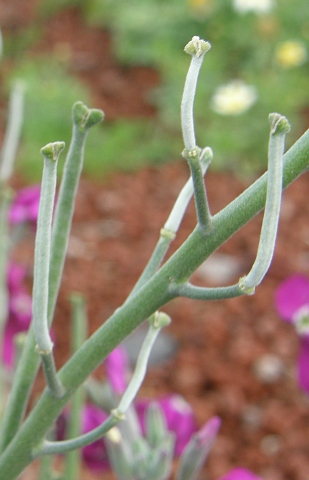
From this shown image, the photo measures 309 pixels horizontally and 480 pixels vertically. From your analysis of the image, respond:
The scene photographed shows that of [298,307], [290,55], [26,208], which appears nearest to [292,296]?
[298,307]

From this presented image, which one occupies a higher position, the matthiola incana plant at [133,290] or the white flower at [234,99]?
the white flower at [234,99]

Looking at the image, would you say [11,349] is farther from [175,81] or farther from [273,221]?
[175,81]

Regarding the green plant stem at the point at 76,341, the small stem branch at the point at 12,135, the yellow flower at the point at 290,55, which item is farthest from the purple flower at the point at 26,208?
the yellow flower at the point at 290,55

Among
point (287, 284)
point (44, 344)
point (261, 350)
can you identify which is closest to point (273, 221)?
point (44, 344)

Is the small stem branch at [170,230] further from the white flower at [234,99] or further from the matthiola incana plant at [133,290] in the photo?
the white flower at [234,99]

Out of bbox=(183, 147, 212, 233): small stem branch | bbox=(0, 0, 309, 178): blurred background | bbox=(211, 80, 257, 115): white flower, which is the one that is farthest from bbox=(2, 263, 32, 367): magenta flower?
bbox=(211, 80, 257, 115): white flower

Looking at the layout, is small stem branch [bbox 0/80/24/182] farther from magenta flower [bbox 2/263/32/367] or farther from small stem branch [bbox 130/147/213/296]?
small stem branch [bbox 130/147/213/296]

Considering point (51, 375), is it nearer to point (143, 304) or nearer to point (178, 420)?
point (143, 304)
